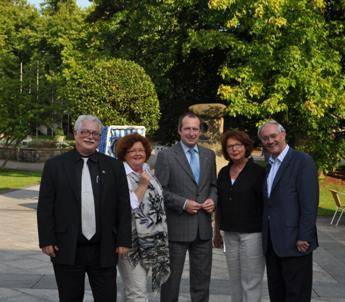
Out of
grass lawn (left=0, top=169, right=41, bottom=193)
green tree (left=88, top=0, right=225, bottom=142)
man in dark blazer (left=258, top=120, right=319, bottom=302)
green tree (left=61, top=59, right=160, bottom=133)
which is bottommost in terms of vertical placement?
grass lawn (left=0, top=169, right=41, bottom=193)

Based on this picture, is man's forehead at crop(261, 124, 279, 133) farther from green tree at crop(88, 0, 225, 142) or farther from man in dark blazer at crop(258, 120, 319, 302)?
green tree at crop(88, 0, 225, 142)

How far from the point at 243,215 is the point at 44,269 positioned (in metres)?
3.48

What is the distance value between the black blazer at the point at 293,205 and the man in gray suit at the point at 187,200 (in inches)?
23.2

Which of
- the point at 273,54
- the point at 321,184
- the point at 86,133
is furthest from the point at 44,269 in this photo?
the point at 321,184

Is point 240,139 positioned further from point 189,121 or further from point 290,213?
point 290,213

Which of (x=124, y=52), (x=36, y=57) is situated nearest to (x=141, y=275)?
(x=124, y=52)

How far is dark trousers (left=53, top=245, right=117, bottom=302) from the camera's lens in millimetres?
3752

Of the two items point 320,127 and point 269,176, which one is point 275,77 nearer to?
point 320,127

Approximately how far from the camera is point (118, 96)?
37.7 feet

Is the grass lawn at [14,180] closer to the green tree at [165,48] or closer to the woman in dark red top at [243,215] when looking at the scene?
the green tree at [165,48]

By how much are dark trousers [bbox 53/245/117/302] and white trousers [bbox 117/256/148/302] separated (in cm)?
21

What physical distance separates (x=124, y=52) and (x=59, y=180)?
13.1m

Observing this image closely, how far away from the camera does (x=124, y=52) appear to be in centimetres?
1641

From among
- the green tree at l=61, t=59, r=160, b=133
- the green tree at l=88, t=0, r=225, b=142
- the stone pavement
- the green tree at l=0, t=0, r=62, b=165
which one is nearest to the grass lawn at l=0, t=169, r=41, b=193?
the green tree at l=0, t=0, r=62, b=165
